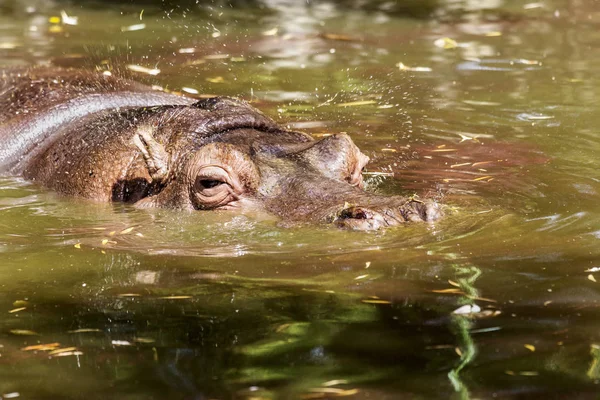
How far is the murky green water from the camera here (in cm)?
372

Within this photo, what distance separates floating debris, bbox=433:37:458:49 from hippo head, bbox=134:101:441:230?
6.68m

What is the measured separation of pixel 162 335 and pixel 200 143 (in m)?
2.73

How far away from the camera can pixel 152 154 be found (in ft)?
21.8

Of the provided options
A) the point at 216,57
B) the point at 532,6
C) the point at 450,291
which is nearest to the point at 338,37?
the point at 216,57

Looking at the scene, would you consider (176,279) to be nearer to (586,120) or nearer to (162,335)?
(162,335)

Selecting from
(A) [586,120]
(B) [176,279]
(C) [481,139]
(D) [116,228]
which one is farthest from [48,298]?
(A) [586,120]

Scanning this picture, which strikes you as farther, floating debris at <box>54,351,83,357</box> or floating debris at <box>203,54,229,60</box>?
floating debris at <box>203,54,229,60</box>

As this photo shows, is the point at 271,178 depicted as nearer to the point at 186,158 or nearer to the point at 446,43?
the point at 186,158

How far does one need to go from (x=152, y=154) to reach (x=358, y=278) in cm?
228

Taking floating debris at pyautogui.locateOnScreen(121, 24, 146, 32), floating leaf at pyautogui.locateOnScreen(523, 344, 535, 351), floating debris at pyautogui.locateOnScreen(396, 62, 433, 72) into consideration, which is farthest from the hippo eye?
floating debris at pyautogui.locateOnScreen(121, 24, 146, 32)

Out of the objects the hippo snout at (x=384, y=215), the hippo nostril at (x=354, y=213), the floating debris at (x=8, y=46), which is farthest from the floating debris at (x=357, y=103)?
the floating debris at (x=8, y=46)

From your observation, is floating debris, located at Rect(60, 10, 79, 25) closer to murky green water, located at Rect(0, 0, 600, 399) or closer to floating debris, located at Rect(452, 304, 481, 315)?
murky green water, located at Rect(0, 0, 600, 399)

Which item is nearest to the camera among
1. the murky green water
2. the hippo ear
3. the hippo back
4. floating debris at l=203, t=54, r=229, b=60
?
the murky green water

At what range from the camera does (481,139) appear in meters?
8.61
